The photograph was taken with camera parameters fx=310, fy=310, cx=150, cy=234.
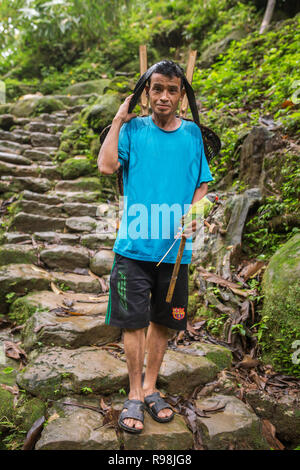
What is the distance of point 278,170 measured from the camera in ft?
12.4

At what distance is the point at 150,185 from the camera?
201 cm

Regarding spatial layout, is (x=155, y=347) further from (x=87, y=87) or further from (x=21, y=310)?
(x=87, y=87)

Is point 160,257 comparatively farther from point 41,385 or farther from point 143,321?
point 41,385

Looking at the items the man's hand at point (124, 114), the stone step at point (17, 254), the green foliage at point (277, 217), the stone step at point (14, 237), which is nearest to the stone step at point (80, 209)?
the stone step at point (14, 237)

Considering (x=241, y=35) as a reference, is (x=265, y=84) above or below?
below

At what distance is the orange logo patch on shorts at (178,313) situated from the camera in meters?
2.11

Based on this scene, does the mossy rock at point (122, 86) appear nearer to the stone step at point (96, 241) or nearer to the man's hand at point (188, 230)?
the stone step at point (96, 241)

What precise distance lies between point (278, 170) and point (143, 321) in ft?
9.05

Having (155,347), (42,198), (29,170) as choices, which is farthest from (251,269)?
(29,170)

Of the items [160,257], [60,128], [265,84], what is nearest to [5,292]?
[160,257]

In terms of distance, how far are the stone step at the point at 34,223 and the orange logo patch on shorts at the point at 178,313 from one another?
10.2ft

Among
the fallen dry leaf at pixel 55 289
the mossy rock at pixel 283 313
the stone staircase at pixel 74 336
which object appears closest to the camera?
the stone staircase at pixel 74 336

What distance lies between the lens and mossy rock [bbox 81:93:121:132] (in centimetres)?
612

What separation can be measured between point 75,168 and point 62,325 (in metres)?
3.69
